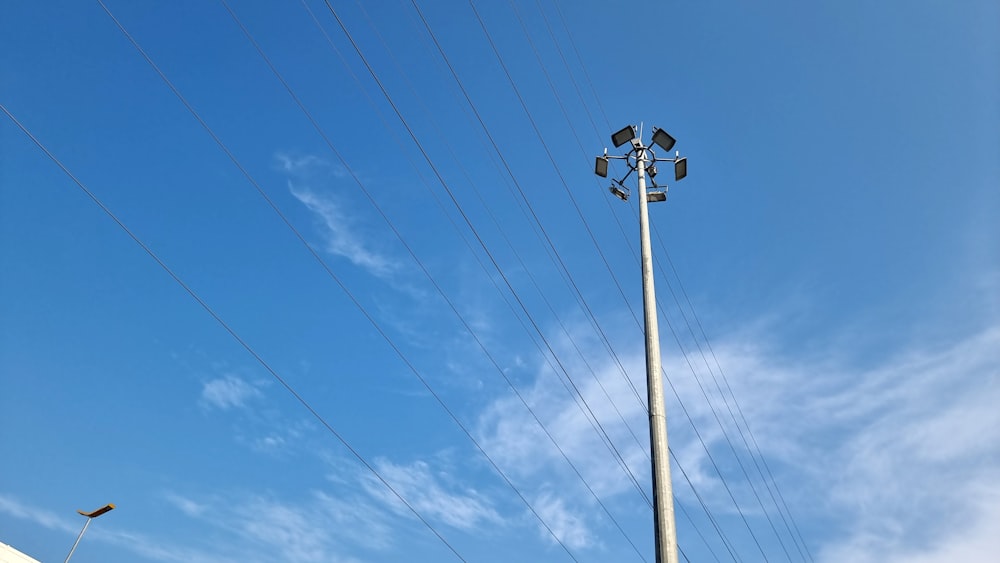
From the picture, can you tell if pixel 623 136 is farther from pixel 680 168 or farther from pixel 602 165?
pixel 680 168

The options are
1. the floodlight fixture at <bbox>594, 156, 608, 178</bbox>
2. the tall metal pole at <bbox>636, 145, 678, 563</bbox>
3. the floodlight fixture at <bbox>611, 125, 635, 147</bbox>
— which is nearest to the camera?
the tall metal pole at <bbox>636, 145, 678, 563</bbox>

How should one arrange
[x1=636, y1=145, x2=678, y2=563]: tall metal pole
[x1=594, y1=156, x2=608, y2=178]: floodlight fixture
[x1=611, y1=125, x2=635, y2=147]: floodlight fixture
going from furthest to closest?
[x1=594, y1=156, x2=608, y2=178]: floodlight fixture, [x1=611, y1=125, x2=635, y2=147]: floodlight fixture, [x1=636, y1=145, x2=678, y2=563]: tall metal pole

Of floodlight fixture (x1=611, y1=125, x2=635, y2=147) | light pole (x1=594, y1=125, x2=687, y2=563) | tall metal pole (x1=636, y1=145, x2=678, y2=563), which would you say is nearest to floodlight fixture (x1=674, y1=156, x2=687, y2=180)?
light pole (x1=594, y1=125, x2=687, y2=563)

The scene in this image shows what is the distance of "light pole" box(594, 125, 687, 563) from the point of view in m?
9.30

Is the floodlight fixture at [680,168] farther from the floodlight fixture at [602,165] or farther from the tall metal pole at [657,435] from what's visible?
the tall metal pole at [657,435]

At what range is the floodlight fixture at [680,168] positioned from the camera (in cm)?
1791

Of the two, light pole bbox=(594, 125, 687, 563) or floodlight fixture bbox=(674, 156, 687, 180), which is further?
floodlight fixture bbox=(674, 156, 687, 180)

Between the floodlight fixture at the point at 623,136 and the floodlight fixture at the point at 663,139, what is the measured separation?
36.2 inches

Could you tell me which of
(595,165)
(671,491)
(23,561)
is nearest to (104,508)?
(23,561)

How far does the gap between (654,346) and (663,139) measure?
26.7 ft

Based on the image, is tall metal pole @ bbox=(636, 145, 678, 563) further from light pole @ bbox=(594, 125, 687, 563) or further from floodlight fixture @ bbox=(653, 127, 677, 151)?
floodlight fixture @ bbox=(653, 127, 677, 151)

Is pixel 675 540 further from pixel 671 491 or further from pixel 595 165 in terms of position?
pixel 595 165

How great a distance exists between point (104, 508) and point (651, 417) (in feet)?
137

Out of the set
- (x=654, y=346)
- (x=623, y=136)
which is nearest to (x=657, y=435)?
(x=654, y=346)
